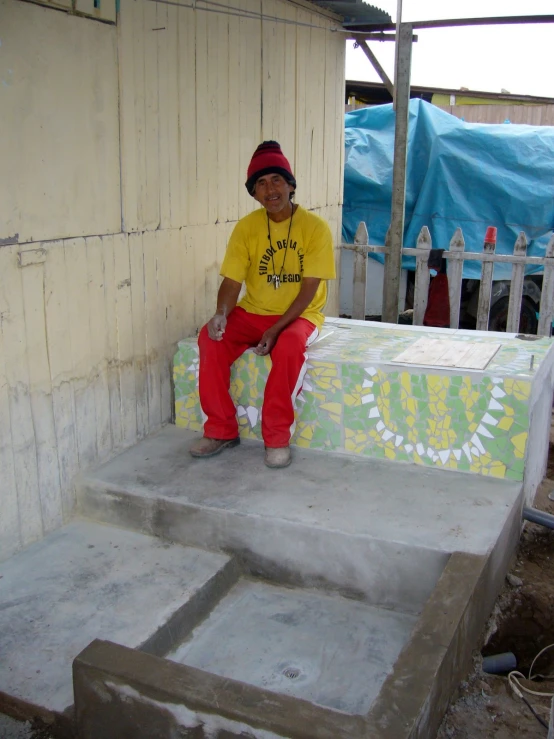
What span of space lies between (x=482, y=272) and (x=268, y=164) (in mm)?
3457

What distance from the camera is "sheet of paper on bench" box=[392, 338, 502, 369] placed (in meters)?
3.99

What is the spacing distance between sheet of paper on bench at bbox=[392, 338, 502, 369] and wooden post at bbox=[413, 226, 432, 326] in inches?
102

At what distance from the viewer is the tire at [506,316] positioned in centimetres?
782

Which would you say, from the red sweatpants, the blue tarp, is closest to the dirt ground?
the red sweatpants

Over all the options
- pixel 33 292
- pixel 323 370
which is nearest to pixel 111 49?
pixel 33 292

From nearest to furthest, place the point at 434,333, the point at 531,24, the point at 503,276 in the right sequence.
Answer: the point at 434,333
the point at 531,24
the point at 503,276

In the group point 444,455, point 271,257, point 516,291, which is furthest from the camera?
point 516,291

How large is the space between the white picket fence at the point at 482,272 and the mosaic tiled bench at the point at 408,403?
2326 millimetres

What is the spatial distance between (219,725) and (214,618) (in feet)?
3.57

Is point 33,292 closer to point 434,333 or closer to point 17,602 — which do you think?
point 17,602

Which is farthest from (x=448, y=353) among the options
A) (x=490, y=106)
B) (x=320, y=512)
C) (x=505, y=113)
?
(x=505, y=113)

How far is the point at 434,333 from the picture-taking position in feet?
15.8

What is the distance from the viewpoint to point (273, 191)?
13.6ft

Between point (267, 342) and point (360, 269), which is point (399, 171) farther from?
point (267, 342)
